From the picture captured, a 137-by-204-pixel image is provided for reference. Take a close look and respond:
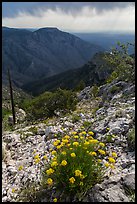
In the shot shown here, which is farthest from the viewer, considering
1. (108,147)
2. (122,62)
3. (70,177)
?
(122,62)

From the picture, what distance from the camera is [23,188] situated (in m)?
5.51

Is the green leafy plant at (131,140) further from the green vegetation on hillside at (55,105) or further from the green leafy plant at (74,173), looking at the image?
the green vegetation on hillside at (55,105)

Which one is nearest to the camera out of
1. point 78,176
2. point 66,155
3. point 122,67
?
point 78,176

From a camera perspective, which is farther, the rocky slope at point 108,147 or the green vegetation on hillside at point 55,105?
the green vegetation on hillside at point 55,105

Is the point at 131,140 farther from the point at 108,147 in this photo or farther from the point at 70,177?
the point at 70,177

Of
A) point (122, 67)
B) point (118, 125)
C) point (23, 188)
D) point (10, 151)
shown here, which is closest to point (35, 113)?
point (122, 67)

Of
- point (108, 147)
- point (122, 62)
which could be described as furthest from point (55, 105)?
point (108, 147)

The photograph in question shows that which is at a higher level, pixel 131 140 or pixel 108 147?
pixel 131 140

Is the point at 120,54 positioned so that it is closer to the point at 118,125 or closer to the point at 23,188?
the point at 118,125

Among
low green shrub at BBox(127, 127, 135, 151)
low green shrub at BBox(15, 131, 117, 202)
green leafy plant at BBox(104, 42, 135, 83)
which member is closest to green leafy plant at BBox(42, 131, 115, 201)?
low green shrub at BBox(15, 131, 117, 202)

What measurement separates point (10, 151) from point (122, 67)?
38.9 ft

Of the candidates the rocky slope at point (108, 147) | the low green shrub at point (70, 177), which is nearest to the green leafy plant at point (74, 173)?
the low green shrub at point (70, 177)

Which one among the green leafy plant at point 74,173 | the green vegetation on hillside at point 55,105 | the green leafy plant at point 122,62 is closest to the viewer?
the green leafy plant at point 74,173

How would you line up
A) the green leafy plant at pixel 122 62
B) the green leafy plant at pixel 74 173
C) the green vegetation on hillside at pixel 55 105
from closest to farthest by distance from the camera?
the green leafy plant at pixel 74 173 → the green leafy plant at pixel 122 62 → the green vegetation on hillside at pixel 55 105
